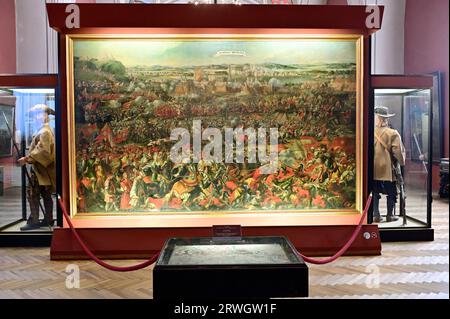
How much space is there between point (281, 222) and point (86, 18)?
389 centimetres

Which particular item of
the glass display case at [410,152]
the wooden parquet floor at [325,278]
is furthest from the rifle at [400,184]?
the wooden parquet floor at [325,278]

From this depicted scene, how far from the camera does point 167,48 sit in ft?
19.2

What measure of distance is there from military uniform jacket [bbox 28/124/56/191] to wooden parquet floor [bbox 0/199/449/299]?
1188mm

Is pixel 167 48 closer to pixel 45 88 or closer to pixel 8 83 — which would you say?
pixel 45 88

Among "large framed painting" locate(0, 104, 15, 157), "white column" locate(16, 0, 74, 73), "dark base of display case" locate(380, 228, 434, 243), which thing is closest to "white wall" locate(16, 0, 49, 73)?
"white column" locate(16, 0, 74, 73)

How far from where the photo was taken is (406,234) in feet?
21.7

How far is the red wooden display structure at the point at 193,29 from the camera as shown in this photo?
5.56 metres

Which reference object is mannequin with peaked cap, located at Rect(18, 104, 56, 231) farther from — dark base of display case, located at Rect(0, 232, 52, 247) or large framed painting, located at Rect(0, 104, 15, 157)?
large framed painting, located at Rect(0, 104, 15, 157)

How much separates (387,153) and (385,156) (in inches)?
2.6

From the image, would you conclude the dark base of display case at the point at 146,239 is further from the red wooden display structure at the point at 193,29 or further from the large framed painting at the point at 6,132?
the large framed painting at the point at 6,132

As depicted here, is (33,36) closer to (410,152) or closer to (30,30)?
(30,30)

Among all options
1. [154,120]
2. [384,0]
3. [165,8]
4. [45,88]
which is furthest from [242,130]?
[384,0]

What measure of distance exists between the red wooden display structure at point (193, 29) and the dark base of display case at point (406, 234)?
2.56ft
